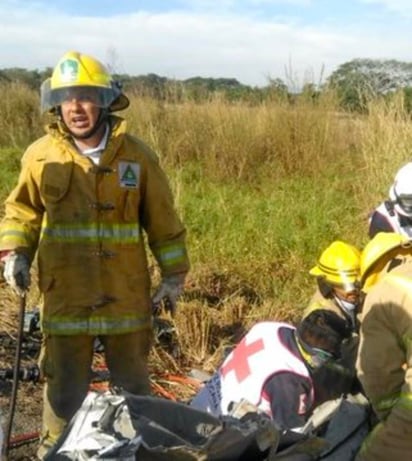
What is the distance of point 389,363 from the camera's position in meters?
2.80

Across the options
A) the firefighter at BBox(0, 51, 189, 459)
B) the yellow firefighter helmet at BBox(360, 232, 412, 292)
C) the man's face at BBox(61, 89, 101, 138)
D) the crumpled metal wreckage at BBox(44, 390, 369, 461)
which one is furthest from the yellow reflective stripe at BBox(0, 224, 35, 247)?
the yellow firefighter helmet at BBox(360, 232, 412, 292)

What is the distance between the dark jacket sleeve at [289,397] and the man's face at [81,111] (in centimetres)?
123

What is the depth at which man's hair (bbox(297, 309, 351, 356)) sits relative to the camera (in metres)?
2.96

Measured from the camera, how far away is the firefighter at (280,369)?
9.27 feet

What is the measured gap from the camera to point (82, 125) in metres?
3.22

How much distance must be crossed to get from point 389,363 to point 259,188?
6.66 meters

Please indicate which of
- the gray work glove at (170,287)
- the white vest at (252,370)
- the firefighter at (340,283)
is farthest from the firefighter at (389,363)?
the firefighter at (340,283)

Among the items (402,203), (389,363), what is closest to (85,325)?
(389,363)

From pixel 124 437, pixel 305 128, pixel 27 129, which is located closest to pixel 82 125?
pixel 124 437

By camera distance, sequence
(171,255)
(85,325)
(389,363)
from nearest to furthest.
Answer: (389,363)
(85,325)
(171,255)

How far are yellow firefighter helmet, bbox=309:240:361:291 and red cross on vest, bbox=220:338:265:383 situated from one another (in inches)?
42.3

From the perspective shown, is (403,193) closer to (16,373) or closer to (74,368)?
(74,368)

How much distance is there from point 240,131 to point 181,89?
1448 millimetres

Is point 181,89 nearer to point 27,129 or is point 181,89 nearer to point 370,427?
point 27,129
